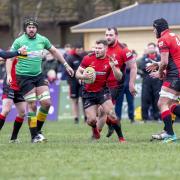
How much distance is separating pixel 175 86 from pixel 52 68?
11.3m

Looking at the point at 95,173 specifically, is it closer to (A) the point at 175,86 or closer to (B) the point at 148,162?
(B) the point at 148,162

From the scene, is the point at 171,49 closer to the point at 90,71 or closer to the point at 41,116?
the point at 90,71

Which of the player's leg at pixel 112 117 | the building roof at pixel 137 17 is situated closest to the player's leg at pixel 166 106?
the player's leg at pixel 112 117

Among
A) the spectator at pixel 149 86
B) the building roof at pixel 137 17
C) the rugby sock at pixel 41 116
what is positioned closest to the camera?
the rugby sock at pixel 41 116

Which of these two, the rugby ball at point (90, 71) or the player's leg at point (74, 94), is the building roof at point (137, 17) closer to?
the player's leg at point (74, 94)

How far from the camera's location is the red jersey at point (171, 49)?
13.9 m

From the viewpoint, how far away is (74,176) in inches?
393

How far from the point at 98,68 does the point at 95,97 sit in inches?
19.9

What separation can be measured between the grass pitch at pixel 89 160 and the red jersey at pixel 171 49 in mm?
1240

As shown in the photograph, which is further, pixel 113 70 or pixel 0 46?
pixel 0 46

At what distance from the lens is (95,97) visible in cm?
1478

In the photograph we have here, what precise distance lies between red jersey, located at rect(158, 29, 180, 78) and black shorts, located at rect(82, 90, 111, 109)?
1218 millimetres

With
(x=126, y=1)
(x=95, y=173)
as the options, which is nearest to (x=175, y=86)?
(x=95, y=173)

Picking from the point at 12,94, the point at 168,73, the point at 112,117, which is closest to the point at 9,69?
the point at 12,94
